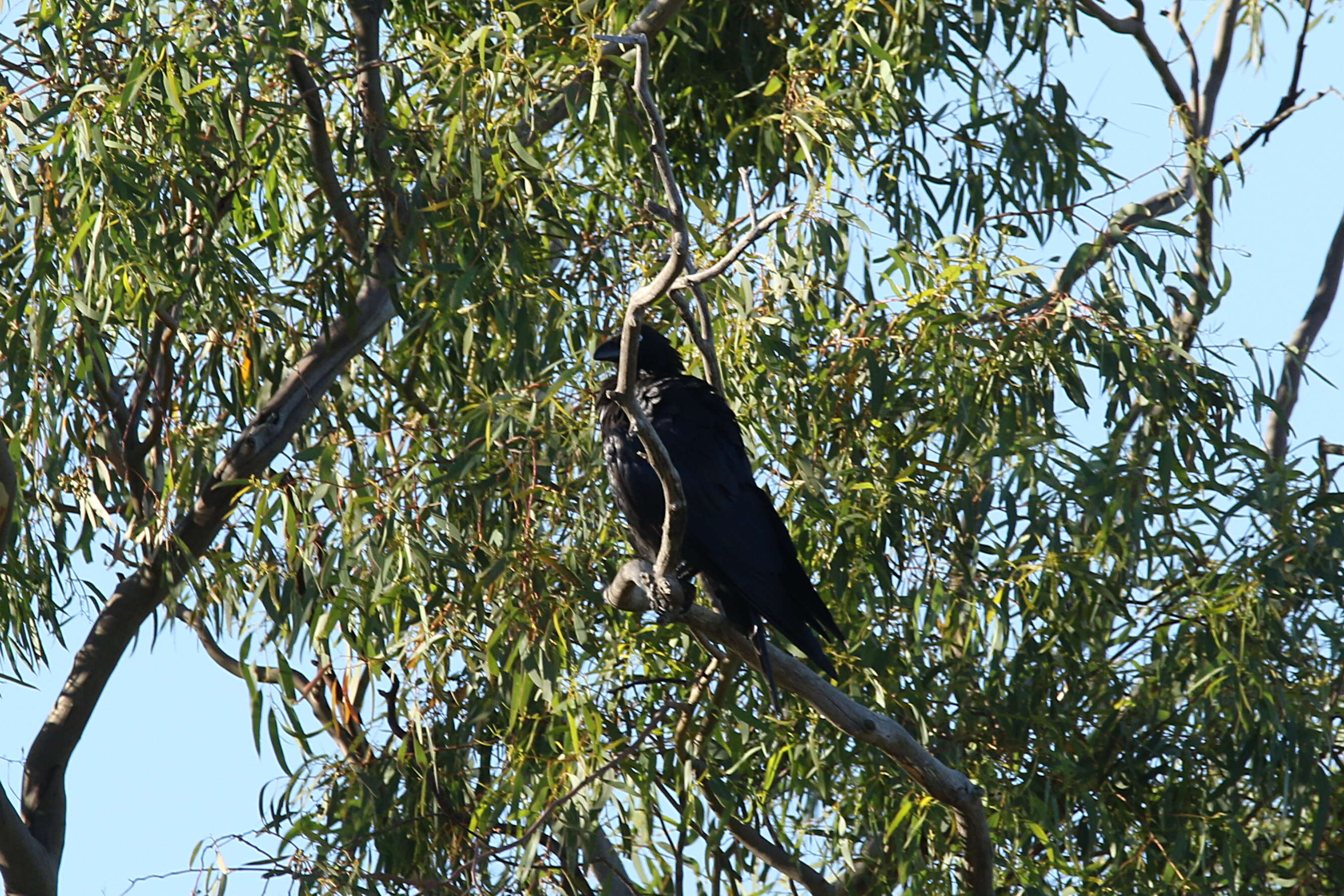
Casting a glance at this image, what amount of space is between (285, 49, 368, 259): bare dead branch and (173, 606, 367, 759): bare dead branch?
853mm

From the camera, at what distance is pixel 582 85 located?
2.85 metres

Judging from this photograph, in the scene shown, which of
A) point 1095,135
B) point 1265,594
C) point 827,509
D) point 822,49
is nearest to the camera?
point 1265,594

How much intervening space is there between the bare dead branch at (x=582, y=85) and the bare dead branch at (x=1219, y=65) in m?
2.24

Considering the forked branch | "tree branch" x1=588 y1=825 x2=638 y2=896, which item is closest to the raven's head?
the forked branch

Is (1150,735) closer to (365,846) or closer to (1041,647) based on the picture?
(1041,647)

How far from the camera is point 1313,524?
8.73 ft

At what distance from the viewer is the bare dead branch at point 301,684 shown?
2.90 metres

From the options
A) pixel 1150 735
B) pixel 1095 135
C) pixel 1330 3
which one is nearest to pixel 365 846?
pixel 1150 735

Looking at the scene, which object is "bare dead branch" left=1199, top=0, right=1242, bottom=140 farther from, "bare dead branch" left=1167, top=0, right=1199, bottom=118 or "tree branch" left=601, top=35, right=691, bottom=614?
"tree branch" left=601, top=35, right=691, bottom=614

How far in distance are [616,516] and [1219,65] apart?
2905 millimetres

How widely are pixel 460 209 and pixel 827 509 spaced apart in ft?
2.91

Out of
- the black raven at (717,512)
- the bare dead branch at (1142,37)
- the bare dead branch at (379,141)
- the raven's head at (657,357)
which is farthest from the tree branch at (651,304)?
the bare dead branch at (1142,37)

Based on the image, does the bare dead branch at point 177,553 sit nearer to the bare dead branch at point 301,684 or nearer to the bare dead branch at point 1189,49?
the bare dead branch at point 301,684

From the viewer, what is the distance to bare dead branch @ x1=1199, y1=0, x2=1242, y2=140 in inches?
183
